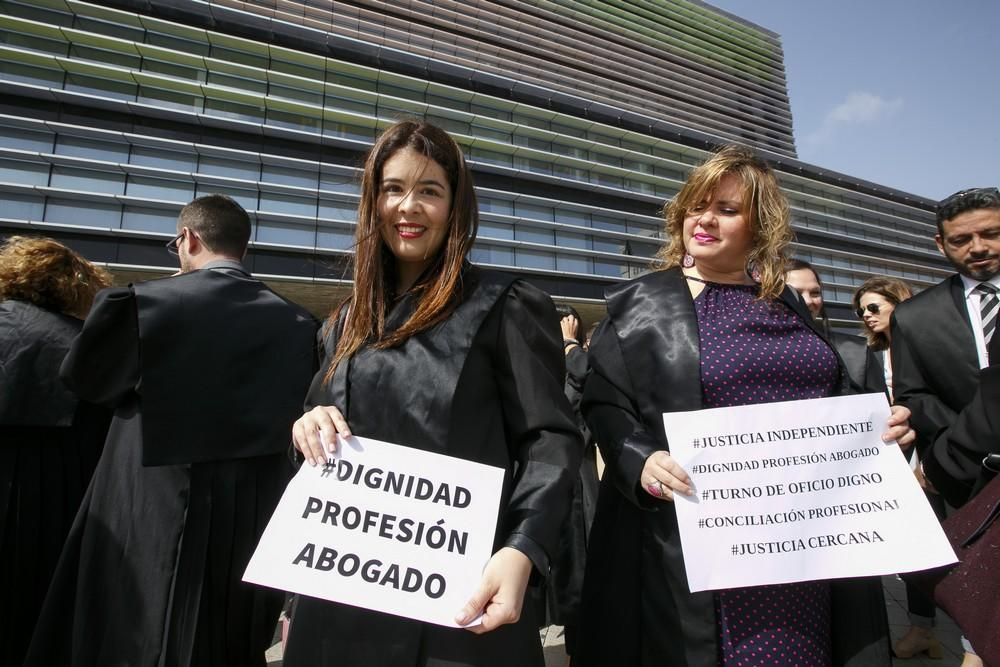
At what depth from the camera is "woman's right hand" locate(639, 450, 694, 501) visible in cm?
128

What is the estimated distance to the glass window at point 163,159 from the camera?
24.9 metres

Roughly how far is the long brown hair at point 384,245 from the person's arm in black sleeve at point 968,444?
142cm

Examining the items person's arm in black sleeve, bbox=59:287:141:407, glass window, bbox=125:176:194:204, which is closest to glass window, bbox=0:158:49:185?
glass window, bbox=125:176:194:204

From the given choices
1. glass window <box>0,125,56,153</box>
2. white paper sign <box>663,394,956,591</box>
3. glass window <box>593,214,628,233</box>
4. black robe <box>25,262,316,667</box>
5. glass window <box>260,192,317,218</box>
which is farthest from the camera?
glass window <box>593,214,628,233</box>

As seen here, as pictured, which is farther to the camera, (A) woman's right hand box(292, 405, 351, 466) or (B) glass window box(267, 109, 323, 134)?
(B) glass window box(267, 109, 323, 134)

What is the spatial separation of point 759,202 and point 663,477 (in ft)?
2.93

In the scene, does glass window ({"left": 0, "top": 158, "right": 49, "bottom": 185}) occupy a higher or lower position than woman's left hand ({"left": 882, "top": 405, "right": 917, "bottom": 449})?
higher

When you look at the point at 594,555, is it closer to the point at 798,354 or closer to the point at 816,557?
the point at 816,557

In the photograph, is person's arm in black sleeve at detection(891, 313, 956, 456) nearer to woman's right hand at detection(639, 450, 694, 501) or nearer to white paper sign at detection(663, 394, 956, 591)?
white paper sign at detection(663, 394, 956, 591)

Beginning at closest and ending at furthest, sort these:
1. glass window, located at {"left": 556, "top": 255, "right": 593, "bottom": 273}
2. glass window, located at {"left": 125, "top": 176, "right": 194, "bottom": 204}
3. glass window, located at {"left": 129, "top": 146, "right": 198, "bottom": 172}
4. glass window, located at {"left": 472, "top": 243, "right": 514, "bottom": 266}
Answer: glass window, located at {"left": 125, "top": 176, "right": 194, "bottom": 204}
glass window, located at {"left": 129, "top": 146, "right": 198, "bottom": 172}
glass window, located at {"left": 472, "top": 243, "right": 514, "bottom": 266}
glass window, located at {"left": 556, "top": 255, "right": 593, "bottom": 273}

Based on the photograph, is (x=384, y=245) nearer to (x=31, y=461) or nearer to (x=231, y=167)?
(x=31, y=461)

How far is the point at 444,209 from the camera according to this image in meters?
1.40

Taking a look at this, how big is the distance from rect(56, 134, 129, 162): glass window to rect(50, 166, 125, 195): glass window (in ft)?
2.52

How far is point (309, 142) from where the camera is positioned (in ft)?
92.5
